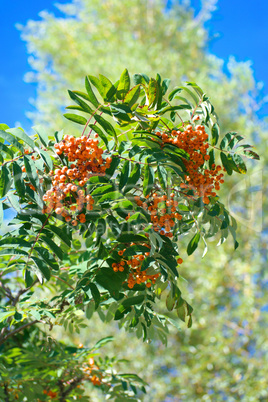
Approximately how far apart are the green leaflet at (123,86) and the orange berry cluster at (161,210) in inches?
11.1

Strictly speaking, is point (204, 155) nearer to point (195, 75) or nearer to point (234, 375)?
point (234, 375)

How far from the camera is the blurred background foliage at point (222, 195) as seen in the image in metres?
4.68

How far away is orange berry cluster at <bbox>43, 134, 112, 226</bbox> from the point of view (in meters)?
0.92

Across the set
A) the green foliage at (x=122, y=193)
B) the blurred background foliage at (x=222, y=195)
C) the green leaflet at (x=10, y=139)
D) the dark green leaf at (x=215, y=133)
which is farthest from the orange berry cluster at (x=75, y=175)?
the blurred background foliage at (x=222, y=195)

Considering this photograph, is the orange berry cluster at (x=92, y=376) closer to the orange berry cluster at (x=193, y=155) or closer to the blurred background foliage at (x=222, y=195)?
the orange berry cluster at (x=193, y=155)

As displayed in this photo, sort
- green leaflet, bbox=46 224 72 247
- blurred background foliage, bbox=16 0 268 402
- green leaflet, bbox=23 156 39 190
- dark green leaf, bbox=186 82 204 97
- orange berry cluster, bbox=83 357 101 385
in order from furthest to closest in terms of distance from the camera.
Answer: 1. blurred background foliage, bbox=16 0 268 402
2. orange berry cluster, bbox=83 357 101 385
3. dark green leaf, bbox=186 82 204 97
4. green leaflet, bbox=46 224 72 247
5. green leaflet, bbox=23 156 39 190

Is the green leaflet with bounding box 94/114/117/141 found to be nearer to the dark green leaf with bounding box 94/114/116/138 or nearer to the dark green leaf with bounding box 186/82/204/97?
the dark green leaf with bounding box 94/114/116/138

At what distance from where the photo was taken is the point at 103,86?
1011mm

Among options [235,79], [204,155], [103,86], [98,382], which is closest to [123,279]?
[204,155]

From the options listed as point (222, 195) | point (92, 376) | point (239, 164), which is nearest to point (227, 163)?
point (239, 164)

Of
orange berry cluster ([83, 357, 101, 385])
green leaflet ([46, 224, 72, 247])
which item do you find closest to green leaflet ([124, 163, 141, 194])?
green leaflet ([46, 224, 72, 247])

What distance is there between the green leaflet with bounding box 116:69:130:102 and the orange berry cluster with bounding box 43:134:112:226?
162 mm

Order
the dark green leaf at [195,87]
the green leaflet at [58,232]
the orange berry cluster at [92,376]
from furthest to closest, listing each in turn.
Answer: the orange berry cluster at [92,376] → the dark green leaf at [195,87] → the green leaflet at [58,232]

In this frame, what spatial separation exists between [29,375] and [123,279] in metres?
0.74
